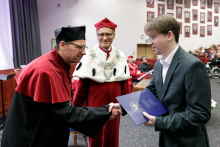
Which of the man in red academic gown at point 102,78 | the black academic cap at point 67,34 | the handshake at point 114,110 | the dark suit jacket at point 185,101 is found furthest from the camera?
the man in red academic gown at point 102,78

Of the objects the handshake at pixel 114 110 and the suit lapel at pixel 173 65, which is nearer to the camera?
the suit lapel at pixel 173 65

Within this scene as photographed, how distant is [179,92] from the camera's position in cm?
94

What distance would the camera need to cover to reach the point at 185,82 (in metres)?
0.90

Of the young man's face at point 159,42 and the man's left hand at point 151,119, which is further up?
the young man's face at point 159,42

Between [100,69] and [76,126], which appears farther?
[100,69]

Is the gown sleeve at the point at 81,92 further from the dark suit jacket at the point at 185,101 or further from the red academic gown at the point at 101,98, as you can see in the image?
the dark suit jacket at the point at 185,101

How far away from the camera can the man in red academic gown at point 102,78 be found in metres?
1.73

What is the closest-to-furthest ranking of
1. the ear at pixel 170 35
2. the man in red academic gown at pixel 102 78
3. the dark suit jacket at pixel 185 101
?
the dark suit jacket at pixel 185 101 → the ear at pixel 170 35 → the man in red academic gown at pixel 102 78

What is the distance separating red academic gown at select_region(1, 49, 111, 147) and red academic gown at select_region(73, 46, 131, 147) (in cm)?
58

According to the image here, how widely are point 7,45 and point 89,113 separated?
6.05 m

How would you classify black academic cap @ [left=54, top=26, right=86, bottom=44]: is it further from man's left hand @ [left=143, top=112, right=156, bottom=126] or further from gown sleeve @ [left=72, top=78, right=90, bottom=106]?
man's left hand @ [left=143, top=112, right=156, bottom=126]

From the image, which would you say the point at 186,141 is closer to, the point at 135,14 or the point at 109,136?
the point at 109,136

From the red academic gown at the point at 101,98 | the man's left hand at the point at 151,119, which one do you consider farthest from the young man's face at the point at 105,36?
the man's left hand at the point at 151,119

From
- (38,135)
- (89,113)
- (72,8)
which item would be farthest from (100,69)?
(72,8)
